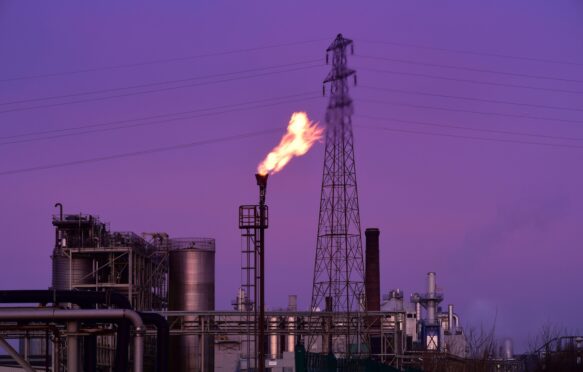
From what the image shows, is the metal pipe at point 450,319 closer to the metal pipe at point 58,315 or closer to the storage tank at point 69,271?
the storage tank at point 69,271

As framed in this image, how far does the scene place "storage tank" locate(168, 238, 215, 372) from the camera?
2520 inches

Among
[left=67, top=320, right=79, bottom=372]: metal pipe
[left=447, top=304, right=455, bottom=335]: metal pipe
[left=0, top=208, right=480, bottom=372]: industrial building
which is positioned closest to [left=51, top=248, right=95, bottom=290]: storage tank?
[left=0, top=208, right=480, bottom=372]: industrial building

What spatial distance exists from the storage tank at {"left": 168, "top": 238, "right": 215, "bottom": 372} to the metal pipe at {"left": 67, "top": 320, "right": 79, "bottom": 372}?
38711 millimetres

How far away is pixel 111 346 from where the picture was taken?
59.5m

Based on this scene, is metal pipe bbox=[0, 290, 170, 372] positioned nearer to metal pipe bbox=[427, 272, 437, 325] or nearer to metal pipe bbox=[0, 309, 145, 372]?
metal pipe bbox=[0, 309, 145, 372]

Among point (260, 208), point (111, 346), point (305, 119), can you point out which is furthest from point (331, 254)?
point (260, 208)

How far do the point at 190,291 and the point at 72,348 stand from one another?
39630 mm

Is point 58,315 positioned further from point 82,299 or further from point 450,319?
point 450,319

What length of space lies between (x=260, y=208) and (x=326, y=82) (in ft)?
102

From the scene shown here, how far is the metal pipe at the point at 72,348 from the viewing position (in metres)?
24.6

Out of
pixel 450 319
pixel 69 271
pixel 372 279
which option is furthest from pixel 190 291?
pixel 450 319

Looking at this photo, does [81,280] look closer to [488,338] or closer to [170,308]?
[170,308]

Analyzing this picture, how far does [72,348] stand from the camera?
80.9ft

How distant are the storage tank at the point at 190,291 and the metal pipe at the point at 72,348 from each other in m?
38.7
